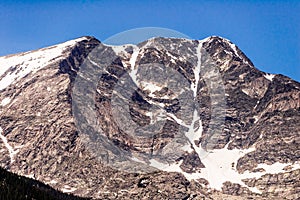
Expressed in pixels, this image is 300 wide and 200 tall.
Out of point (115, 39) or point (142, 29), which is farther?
point (142, 29)

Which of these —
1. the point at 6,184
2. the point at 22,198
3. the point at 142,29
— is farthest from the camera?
the point at 142,29

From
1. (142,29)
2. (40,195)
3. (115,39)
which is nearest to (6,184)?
(40,195)

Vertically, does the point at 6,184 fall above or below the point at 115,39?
below

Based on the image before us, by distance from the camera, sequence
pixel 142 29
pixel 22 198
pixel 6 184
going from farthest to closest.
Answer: pixel 142 29, pixel 6 184, pixel 22 198

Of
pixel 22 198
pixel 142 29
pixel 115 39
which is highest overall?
pixel 142 29

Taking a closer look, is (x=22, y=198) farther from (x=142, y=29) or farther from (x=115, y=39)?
(x=142, y=29)

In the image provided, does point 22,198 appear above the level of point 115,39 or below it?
below

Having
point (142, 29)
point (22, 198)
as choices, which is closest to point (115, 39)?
point (142, 29)

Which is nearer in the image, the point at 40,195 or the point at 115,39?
the point at 115,39

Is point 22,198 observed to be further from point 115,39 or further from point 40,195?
point 115,39
